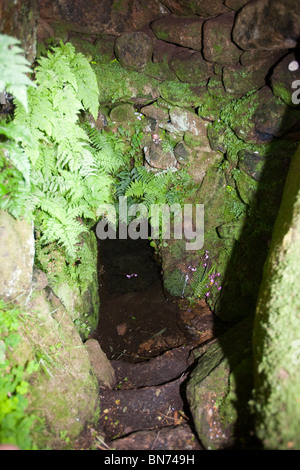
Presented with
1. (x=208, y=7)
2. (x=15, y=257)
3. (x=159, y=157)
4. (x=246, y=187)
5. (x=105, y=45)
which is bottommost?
(x=15, y=257)

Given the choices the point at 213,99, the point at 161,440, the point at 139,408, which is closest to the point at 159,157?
the point at 213,99

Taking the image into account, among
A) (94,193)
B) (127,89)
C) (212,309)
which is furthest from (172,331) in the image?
(127,89)

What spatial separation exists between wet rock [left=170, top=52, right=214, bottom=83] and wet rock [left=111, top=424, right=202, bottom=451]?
5.09m

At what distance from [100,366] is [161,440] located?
132 centimetres

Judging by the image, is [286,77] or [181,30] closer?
[286,77]

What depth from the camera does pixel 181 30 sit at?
14.0 feet

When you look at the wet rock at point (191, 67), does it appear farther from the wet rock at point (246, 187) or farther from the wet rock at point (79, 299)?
the wet rock at point (79, 299)

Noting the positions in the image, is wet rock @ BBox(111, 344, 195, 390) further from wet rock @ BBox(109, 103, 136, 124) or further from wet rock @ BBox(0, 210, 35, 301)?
wet rock @ BBox(109, 103, 136, 124)

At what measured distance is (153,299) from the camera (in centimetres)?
588

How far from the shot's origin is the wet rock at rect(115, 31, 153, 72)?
14.8 ft

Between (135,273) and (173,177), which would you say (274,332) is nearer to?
(173,177)

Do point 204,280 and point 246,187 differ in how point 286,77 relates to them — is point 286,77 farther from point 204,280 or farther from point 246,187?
point 204,280

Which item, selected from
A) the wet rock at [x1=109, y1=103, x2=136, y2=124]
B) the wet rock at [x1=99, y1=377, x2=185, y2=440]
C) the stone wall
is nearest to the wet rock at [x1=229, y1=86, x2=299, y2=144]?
the stone wall

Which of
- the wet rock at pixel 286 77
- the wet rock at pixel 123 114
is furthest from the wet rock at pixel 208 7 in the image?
the wet rock at pixel 123 114
